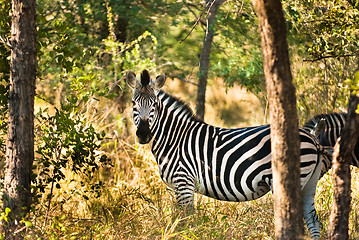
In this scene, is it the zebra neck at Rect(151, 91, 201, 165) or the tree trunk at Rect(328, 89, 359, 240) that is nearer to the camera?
the tree trunk at Rect(328, 89, 359, 240)

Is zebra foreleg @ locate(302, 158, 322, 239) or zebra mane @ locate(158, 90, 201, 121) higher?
zebra mane @ locate(158, 90, 201, 121)

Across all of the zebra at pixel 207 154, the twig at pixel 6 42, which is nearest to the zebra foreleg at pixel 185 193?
the zebra at pixel 207 154

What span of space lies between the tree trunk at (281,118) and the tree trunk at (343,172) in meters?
0.40

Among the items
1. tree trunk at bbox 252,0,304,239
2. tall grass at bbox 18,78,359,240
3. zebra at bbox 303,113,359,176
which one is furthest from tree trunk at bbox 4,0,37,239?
zebra at bbox 303,113,359,176

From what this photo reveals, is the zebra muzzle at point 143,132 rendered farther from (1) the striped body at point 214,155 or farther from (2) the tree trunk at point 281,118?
(2) the tree trunk at point 281,118

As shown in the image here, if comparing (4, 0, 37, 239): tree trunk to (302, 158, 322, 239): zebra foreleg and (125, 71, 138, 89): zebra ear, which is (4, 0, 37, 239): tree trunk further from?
(302, 158, 322, 239): zebra foreleg

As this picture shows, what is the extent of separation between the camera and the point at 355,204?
615 cm

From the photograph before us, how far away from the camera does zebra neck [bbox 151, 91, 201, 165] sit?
19.5 ft

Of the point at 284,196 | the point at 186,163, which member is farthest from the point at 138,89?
the point at 284,196

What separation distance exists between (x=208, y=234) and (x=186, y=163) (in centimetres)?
115

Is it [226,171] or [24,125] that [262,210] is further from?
[24,125]

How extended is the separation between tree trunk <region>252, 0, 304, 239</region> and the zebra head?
2.40 m

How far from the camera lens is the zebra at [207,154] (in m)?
5.30

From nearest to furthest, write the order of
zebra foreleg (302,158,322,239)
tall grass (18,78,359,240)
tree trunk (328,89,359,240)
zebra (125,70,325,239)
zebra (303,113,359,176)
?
tree trunk (328,89,359,240) → tall grass (18,78,359,240) → zebra foreleg (302,158,322,239) → zebra (125,70,325,239) → zebra (303,113,359,176)
